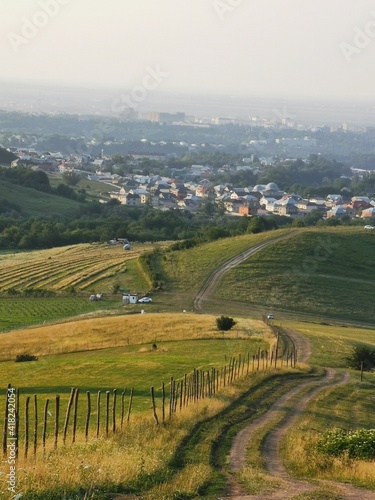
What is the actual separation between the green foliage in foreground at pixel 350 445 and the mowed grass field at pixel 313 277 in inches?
1464

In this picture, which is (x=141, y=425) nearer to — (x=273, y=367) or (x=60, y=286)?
(x=273, y=367)

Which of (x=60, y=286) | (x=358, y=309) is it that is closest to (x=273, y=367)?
(x=358, y=309)

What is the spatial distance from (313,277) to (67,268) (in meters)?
18.8

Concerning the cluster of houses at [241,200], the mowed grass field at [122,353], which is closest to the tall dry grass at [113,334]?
the mowed grass field at [122,353]

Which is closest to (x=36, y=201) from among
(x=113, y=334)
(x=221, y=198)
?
(x=221, y=198)

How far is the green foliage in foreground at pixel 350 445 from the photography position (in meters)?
15.2

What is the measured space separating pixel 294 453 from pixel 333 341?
1920 centimetres

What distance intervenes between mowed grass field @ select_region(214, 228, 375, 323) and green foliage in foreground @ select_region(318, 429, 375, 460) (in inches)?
1464

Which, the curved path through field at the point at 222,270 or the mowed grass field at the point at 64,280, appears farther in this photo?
the curved path through field at the point at 222,270

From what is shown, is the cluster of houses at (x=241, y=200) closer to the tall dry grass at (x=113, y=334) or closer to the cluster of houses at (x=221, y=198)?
the cluster of houses at (x=221, y=198)

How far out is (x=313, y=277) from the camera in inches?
2367

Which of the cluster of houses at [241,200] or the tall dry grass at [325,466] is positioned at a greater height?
the tall dry grass at [325,466]

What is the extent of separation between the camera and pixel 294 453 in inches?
615

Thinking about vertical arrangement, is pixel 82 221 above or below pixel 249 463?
below
